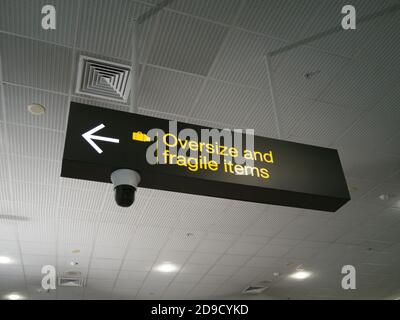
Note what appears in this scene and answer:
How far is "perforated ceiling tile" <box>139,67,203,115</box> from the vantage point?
11.2 ft

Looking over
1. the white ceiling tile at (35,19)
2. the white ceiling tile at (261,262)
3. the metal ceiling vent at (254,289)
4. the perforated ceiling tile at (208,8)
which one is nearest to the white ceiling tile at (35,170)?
the white ceiling tile at (35,19)

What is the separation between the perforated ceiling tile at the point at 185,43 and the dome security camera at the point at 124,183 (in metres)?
1.38

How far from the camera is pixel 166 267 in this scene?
7.51 metres

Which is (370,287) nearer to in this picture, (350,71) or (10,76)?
(350,71)

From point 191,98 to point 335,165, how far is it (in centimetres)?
160

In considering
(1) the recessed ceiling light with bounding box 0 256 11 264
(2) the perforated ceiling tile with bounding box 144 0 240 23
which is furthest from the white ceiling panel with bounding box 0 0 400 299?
(1) the recessed ceiling light with bounding box 0 256 11 264

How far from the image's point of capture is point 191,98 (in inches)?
145

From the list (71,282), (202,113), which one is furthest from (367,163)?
(71,282)

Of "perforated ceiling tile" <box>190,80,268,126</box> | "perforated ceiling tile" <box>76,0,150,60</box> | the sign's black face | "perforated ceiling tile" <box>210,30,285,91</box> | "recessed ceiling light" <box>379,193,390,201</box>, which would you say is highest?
"perforated ceiling tile" <box>210,30,285,91</box>

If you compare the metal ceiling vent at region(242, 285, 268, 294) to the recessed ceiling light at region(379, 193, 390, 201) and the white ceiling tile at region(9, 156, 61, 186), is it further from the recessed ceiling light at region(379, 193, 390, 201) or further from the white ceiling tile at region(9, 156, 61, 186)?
the white ceiling tile at region(9, 156, 61, 186)

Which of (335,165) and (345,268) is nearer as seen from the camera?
(335,165)

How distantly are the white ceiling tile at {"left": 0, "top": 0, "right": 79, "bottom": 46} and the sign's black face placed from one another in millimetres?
898

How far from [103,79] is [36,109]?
2.74 ft
